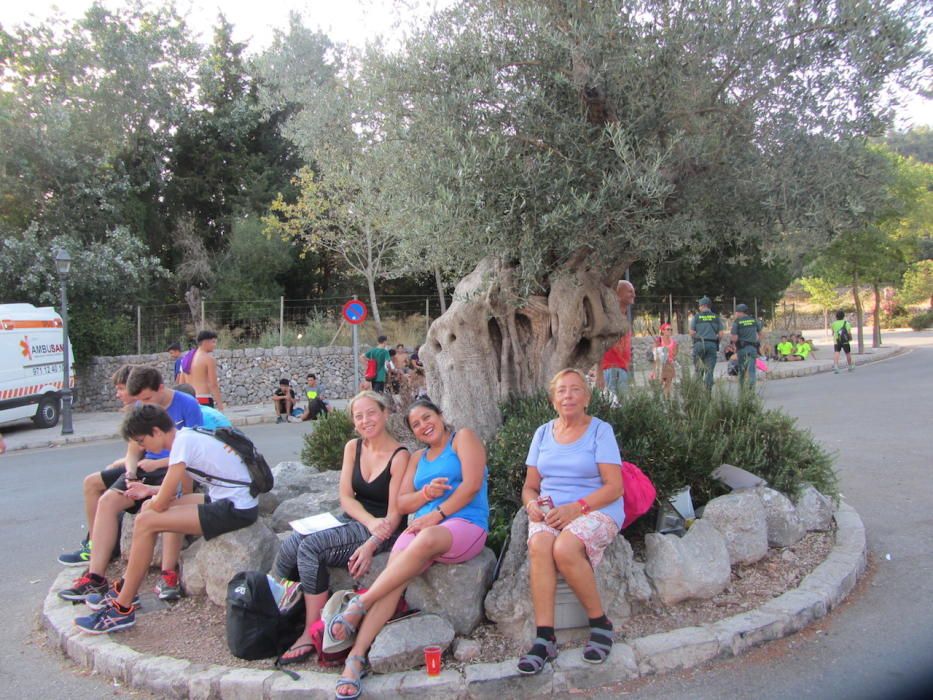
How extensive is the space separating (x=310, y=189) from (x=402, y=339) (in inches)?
206

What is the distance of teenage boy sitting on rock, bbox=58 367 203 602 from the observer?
4707 millimetres

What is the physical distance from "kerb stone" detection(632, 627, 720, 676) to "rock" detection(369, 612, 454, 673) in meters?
0.97

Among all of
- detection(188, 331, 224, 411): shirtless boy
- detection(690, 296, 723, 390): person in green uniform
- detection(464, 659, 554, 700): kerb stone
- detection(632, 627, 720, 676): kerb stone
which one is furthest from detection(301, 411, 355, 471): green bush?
detection(690, 296, 723, 390): person in green uniform

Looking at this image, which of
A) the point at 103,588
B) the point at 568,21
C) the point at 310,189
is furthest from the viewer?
the point at 310,189

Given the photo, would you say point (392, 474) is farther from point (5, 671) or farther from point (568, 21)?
point (568, 21)

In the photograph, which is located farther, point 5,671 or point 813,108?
point 813,108

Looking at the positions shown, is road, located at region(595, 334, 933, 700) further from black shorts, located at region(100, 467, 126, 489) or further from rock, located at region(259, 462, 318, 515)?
black shorts, located at region(100, 467, 126, 489)

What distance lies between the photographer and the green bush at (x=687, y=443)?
4.98m

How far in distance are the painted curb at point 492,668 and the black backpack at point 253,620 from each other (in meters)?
0.15

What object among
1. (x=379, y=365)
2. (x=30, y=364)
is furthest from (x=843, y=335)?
(x=30, y=364)

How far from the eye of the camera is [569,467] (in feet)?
13.5

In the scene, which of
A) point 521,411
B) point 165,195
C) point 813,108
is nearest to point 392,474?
point 521,411

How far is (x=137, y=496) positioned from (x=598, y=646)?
311 centimetres

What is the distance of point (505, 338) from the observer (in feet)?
21.7
